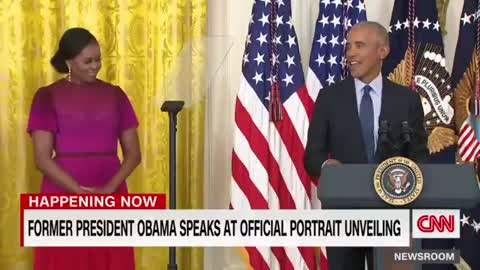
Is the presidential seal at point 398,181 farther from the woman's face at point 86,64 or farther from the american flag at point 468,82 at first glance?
the american flag at point 468,82

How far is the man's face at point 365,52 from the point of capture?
3586 mm

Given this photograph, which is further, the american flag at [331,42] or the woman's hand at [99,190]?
the american flag at [331,42]

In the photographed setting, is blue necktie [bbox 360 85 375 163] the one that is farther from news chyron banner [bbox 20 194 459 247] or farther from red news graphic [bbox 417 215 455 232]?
red news graphic [bbox 417 215 455 232]

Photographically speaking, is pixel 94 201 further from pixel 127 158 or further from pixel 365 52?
pixel 365 52

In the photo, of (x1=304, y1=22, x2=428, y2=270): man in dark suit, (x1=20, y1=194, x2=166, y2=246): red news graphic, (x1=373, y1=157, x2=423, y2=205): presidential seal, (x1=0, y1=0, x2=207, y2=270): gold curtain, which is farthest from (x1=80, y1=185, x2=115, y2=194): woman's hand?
(x1=373, y1=157, x2=423, y2=205): presidential seal

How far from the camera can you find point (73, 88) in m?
3.64

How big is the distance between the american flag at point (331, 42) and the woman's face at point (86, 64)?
4.74 feet

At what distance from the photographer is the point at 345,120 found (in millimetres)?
3408

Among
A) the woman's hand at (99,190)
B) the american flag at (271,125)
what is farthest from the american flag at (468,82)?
the woman's hand at (99,190)

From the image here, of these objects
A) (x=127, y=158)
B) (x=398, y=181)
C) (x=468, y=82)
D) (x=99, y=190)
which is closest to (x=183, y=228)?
(x=398, y=181)

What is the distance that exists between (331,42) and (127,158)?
4.96ft

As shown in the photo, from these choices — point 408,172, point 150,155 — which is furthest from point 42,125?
point 408,172

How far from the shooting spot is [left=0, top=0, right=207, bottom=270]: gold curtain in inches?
176

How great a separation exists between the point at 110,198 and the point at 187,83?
0.61 meters
